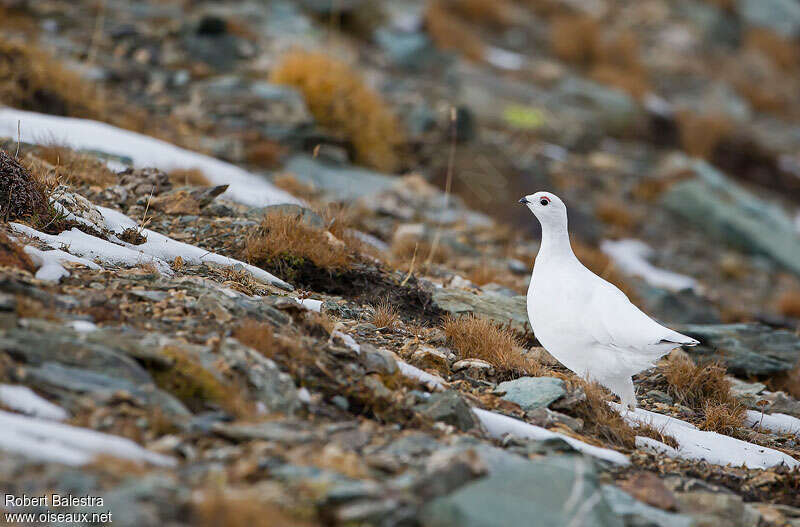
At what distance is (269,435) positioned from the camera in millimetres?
2721

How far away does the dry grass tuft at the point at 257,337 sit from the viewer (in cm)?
320

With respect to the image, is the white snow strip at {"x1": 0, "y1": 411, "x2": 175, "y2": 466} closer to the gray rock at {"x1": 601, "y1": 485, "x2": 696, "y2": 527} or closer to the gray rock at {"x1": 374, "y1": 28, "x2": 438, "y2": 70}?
the gray rock at {"x1": 601, "y1": 485, "x2": 696, "y2": 527}

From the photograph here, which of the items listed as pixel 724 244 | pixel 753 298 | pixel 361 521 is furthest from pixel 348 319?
pixel 724 244

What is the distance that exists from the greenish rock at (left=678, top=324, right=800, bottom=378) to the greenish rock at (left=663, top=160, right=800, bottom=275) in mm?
3982

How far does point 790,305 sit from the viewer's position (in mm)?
8375

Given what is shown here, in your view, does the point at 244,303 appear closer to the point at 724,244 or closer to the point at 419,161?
the point at 419,161

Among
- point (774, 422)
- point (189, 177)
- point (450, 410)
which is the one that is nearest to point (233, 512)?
point (450, 410)

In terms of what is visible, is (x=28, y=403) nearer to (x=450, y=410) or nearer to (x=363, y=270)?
(x=450, y=410)

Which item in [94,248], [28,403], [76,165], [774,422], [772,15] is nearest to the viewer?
[28,403]

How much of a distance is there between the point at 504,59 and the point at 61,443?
11639 millimetres

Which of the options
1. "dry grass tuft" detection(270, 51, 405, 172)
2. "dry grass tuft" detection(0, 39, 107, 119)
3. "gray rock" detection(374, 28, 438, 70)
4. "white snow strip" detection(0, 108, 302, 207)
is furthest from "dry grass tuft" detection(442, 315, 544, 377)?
"gray rock" detection(374, 28, 438, 70)

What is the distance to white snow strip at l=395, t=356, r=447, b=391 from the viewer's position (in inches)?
139

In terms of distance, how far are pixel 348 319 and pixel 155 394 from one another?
165 centimetres

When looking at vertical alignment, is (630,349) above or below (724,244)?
above
